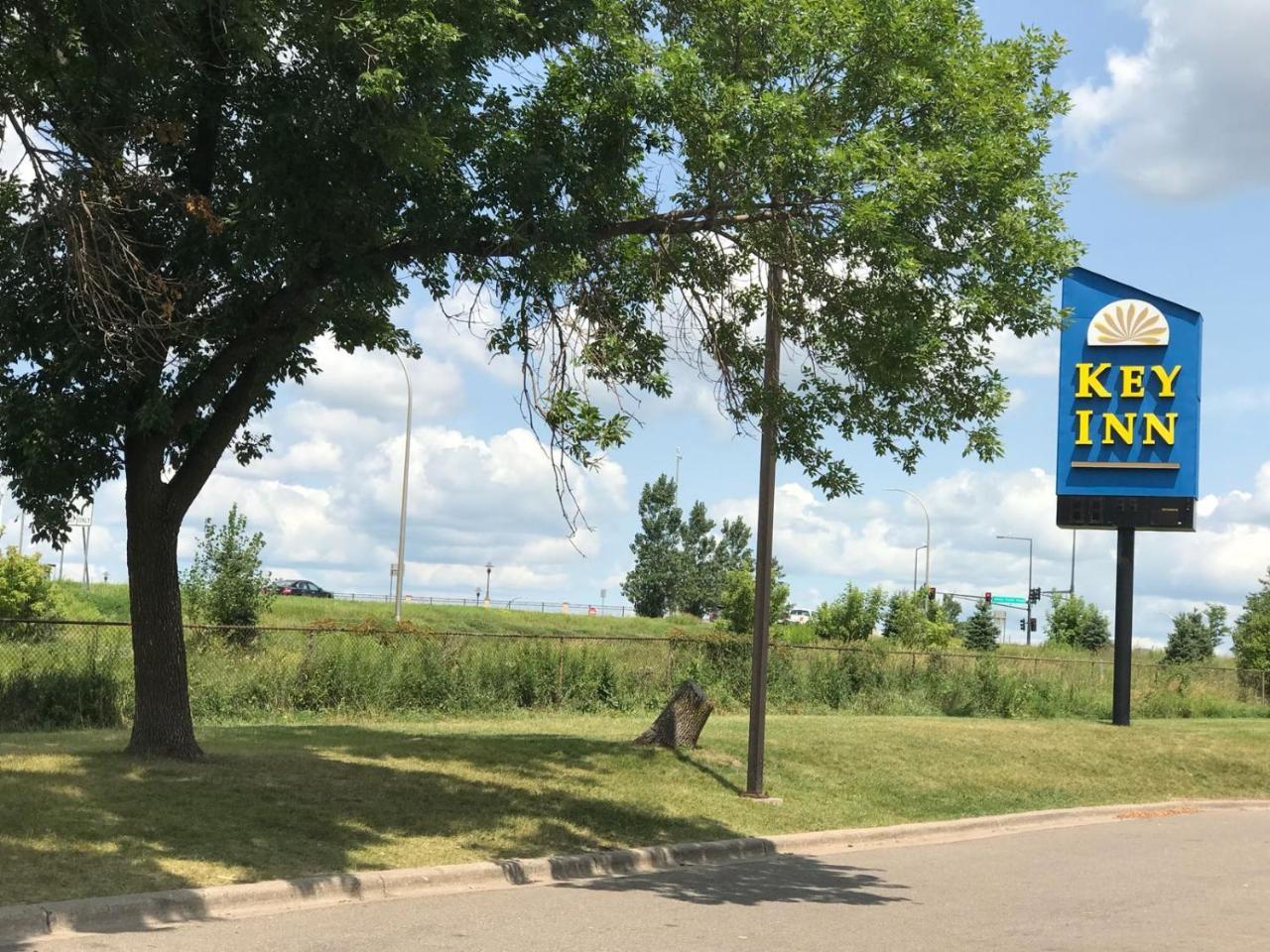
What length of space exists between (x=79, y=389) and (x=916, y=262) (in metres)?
8.28

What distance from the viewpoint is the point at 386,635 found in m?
25.3

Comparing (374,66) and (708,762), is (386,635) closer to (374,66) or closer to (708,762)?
(708,762)

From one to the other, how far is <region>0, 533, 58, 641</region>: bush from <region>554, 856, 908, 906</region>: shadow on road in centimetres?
2492

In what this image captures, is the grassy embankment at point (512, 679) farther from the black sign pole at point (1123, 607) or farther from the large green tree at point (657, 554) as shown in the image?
the large green tree at point (657, 554)

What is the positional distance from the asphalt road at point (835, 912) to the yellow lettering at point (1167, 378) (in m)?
15.3

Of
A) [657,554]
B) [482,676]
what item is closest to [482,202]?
[482,676]

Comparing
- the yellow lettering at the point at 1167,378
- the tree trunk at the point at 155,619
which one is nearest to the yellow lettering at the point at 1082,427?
the yellow lettering at the point at 1167,378

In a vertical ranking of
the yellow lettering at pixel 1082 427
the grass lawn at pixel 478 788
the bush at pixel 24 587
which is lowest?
the grass lawn at pixel 478 788

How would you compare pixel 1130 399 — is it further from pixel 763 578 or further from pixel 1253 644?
pixel 1253 644

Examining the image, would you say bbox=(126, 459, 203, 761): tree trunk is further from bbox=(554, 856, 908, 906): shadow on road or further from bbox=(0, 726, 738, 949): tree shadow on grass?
bbox=(554, 856, 908, 906): shadow on road

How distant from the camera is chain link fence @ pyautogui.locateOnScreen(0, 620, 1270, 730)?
66.8ft

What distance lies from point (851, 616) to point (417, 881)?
1698 inches

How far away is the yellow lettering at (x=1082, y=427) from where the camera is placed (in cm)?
2909

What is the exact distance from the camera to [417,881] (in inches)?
433
